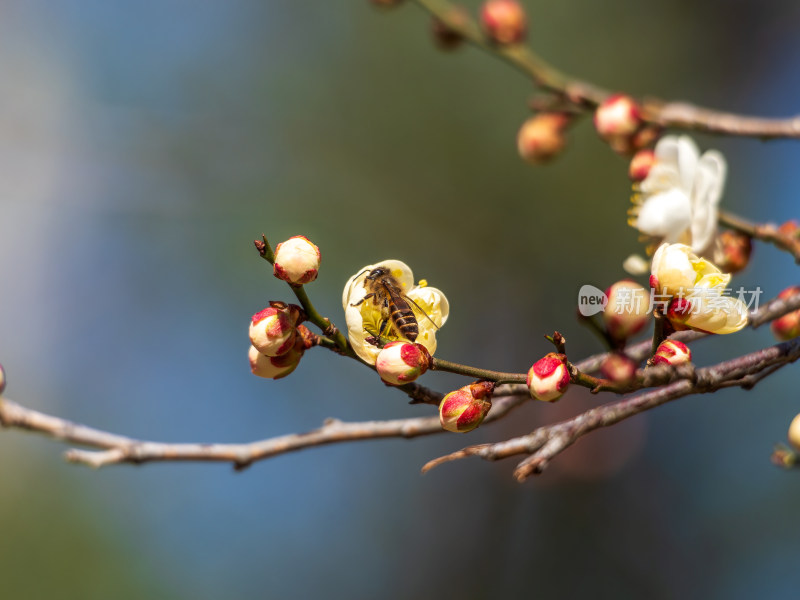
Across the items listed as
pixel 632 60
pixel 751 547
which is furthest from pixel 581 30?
pixel 751 547

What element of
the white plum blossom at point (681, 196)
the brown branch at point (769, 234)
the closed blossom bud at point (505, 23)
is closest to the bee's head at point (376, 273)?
the white plum blossom at point (681, 196)

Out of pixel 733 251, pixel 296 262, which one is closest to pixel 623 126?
pixel 733 251

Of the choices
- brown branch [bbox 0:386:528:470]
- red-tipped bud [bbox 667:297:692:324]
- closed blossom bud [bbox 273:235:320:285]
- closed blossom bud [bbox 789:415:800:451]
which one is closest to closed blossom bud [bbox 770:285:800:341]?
closed blossom bud [bbox 789:415:800:451]

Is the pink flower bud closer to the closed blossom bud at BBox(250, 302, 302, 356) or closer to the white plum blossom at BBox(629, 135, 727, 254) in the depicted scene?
the white plum blossom at BBox(629, 135, 727, 254)

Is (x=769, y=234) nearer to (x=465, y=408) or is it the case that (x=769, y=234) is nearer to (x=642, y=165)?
(x=642, y=165)

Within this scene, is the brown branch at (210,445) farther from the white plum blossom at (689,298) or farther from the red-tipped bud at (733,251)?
the red-tipped bud at (733,251)

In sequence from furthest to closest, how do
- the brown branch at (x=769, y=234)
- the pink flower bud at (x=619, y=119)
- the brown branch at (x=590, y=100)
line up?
the pink flower bud at (x=619, y=119) < the brown branch at (x=590, y=100) < the brown branch at (x=769, y=234)

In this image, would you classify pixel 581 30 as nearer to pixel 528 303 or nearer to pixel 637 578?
pixel 528 303
